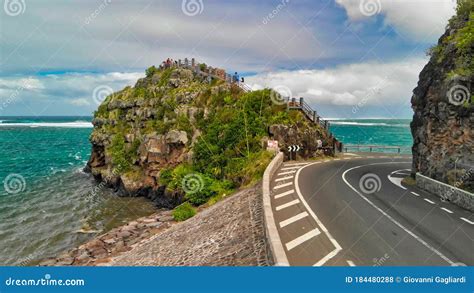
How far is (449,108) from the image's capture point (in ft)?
62.4

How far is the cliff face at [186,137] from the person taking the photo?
30.8 metres

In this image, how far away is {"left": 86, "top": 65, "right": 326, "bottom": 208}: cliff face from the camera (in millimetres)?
30828

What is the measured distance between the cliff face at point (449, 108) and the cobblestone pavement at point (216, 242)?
11.1 m

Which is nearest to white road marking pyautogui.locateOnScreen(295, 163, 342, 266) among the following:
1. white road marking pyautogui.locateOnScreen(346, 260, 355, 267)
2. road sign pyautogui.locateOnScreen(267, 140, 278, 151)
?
white road marking pyautogui.locateOnScreen(346, 260, 355, 267)

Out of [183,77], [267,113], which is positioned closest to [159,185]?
[267,113]

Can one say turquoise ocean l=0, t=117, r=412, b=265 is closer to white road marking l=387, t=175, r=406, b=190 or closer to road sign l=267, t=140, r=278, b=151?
road sign l=267, t=140, r=278, b=151

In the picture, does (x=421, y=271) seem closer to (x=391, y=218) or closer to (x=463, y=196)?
(x=391, y=218)

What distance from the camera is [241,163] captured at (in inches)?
1168

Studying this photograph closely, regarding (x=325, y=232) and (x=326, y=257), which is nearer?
(x=326, y=257)

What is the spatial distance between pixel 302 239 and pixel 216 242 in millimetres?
4581

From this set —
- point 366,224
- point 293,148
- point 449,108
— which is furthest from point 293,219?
point 293,148

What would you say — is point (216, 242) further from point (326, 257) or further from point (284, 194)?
point (326, 257)

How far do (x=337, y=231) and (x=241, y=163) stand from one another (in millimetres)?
16713

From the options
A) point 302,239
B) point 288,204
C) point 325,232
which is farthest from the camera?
point 288,204
